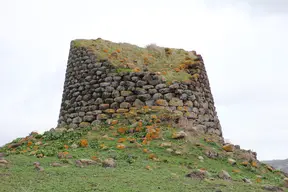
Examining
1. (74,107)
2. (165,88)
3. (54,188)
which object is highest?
(165,88)

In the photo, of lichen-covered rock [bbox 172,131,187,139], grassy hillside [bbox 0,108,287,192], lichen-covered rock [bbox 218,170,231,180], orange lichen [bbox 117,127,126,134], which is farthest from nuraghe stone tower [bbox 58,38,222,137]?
lichen-covered rock [bbox 218,170,231,180]

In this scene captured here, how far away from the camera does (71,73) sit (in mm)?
14125

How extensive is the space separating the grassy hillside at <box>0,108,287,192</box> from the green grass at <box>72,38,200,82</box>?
192 cm

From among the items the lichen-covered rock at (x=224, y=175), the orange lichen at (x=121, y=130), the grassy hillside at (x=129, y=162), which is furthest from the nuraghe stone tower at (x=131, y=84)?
the lichen-covered rock at (x=224, y=175)

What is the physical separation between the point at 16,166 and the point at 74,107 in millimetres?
4975

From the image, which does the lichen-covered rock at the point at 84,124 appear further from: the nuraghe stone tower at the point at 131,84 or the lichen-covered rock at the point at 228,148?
the lichen-covered rock at the point at 228,148

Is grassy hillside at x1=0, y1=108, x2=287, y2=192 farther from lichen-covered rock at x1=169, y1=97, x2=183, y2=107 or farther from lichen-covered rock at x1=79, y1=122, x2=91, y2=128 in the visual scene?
lichen-covered rock at x1=169, y1=97, x2=183, y2=107

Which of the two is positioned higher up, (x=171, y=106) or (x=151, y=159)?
(x=171, y=106)

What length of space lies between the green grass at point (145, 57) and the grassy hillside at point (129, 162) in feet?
6.29

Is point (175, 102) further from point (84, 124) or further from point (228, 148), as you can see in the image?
point (84, 124)

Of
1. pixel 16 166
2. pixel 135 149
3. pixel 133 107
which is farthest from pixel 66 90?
pixel 16 166

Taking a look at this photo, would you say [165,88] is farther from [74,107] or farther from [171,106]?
[74,107]

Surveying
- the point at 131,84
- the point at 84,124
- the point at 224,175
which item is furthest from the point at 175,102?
the point at 224,175

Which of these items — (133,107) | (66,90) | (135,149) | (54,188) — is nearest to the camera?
(54,188)
